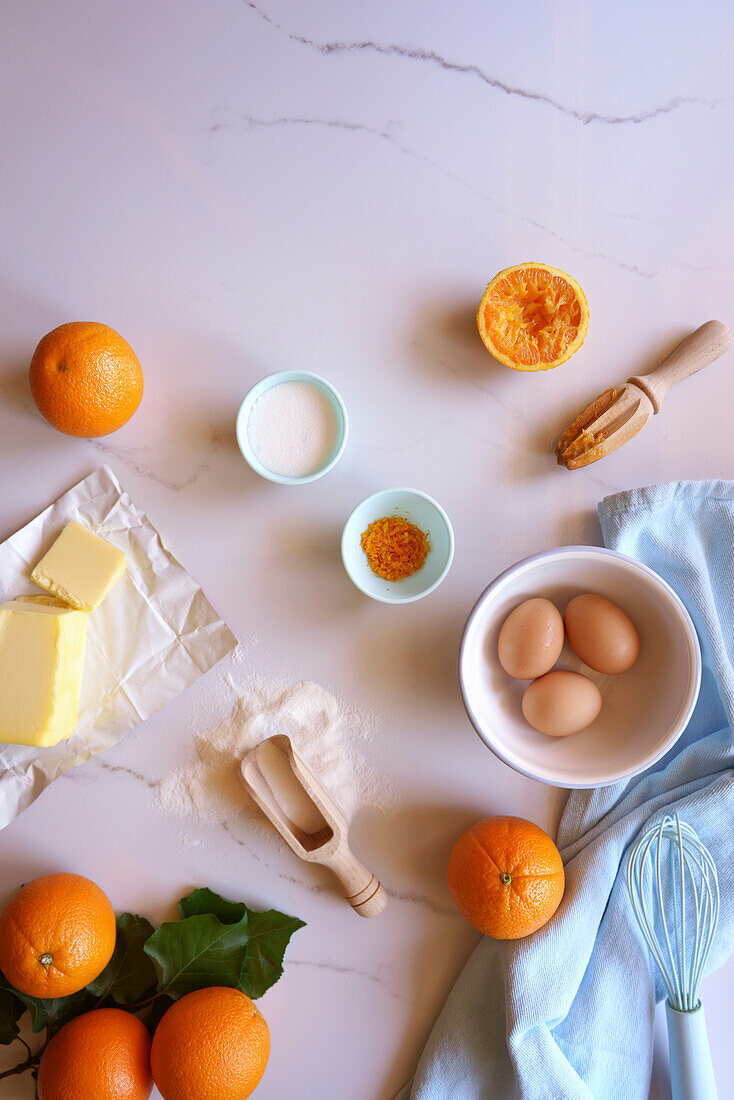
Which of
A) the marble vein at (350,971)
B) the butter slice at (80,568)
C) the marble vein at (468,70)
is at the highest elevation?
the marble vein at (468,70)

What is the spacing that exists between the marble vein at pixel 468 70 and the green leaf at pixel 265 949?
3.95 ft

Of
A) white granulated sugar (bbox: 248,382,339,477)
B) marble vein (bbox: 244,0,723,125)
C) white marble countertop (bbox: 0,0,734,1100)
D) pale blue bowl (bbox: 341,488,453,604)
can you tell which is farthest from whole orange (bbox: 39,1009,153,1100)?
marble vein (bbox: 244,0,723,125)

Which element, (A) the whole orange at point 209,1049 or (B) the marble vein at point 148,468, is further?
(B) the marble vein at point 148,468

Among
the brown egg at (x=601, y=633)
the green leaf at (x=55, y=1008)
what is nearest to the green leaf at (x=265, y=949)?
the green leaf at (x=55, y=1008)

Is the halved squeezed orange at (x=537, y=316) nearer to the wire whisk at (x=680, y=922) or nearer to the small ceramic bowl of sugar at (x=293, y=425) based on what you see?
the small ceramic bowl of sugar at (x=293, y=425)

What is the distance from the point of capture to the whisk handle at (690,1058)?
98 centimetres

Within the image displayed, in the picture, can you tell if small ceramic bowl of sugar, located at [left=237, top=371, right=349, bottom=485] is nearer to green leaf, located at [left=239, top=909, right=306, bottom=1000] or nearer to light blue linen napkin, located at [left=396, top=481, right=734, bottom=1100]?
light blue linen napkin, located at [left=396, top=481, right=734, bottom=1100]

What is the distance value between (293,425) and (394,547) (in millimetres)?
217

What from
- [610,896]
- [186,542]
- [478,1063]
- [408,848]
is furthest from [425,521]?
[478,1063]

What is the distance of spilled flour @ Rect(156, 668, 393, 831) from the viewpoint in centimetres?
109

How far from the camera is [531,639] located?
0.97 metres

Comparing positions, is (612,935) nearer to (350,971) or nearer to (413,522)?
Answer: (350,971)

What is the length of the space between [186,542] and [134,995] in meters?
0.63

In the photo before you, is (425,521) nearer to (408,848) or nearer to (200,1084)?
(408,848)
